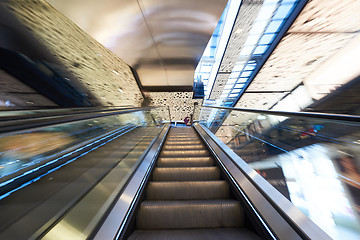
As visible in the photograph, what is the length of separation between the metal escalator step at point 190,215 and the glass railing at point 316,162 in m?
0.49

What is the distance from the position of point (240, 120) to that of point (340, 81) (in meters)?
6.78

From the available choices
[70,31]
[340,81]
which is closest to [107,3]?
[70,31]

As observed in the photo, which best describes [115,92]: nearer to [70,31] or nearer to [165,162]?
[70,31]

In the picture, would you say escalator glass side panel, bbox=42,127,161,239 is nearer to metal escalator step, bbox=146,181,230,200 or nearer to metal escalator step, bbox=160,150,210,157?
metal escalator step, bbox=146,181,230,200

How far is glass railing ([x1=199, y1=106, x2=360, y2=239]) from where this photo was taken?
1093 mm

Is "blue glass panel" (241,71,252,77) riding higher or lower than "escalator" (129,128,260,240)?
higher

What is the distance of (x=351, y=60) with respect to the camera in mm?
5664

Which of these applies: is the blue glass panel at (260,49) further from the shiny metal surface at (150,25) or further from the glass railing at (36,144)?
the glass railing at (36,144)

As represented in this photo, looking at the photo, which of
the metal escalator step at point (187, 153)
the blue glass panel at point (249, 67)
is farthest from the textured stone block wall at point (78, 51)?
the blue glass panel at point (249, 67)

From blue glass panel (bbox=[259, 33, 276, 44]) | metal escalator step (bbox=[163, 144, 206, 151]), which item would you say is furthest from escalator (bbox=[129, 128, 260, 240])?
blue glass panel (bbox=[259, 33, 276, 44])

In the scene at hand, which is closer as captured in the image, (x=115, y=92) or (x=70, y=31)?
(x=70, y=31)

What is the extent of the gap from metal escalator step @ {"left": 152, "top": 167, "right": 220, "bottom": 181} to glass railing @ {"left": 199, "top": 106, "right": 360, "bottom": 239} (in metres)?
0.61

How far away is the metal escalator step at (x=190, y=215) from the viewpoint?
1.34 metres

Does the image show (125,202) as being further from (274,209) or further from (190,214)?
(274,209)
